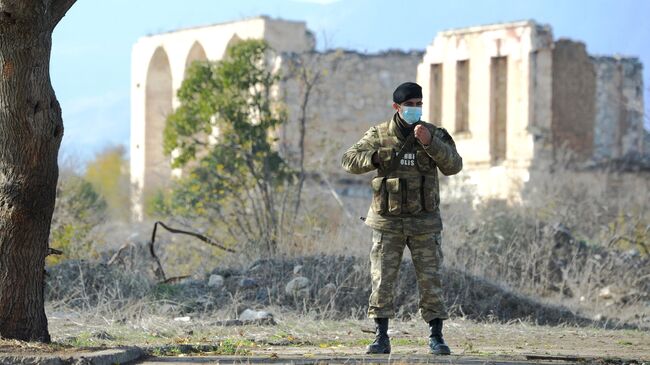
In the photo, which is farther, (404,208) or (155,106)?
(155,106)

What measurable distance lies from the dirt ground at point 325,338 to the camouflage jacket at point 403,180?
3.16 feet

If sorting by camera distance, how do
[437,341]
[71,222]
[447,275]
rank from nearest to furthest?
1. [437,341]
2. [447,275]
3. [71,222]

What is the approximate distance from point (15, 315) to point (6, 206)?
0.81m

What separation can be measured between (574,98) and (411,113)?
24.3 metres

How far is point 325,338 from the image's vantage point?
39.7 ft

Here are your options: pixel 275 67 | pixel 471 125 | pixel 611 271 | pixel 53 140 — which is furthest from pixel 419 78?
pixel 53 140

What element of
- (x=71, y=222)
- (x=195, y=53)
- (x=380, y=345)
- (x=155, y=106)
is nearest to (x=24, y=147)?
(x=380, y=345)

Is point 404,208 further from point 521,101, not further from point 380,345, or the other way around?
point 521,101

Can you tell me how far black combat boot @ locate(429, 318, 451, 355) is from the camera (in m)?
9.84

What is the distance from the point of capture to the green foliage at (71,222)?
65.2 feet

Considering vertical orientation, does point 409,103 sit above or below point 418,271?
above

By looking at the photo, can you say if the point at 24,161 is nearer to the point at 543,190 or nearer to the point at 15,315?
the point at 15,315

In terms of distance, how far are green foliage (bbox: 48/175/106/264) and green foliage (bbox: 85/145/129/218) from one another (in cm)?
2310

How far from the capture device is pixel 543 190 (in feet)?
98.7
